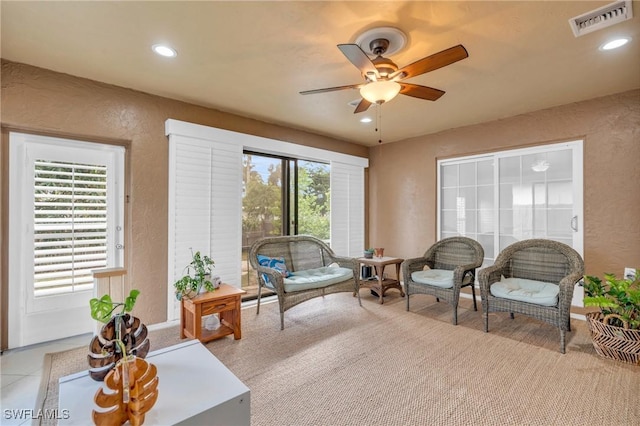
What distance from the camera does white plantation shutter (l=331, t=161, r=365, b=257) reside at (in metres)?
5.05

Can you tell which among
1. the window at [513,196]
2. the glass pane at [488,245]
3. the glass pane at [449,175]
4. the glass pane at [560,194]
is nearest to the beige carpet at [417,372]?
the glass pane at [488,245]

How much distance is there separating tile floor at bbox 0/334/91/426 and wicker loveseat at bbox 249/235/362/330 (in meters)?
1.85

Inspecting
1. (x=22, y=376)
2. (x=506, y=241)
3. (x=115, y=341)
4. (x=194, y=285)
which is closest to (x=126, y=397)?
(x=115, y=341)

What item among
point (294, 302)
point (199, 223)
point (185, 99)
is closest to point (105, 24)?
point (185, 99)

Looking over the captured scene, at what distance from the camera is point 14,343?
104 inches

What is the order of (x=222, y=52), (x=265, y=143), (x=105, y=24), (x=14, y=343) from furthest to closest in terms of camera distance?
(x=265, y=143) → (x=14, y=343) → (x=222, y=52) → (x=105, y=24)

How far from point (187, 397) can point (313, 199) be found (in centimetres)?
380

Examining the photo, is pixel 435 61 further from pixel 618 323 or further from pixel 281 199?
pixel 281 199

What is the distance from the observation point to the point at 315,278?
11.4ft

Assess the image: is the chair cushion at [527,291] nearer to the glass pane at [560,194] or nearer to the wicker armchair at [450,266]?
the wicker armchair at [450,266]

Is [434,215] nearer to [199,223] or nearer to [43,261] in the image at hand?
[199,223]

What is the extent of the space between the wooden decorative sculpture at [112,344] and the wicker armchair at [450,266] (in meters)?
2.99

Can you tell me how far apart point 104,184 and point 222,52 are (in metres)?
1.88

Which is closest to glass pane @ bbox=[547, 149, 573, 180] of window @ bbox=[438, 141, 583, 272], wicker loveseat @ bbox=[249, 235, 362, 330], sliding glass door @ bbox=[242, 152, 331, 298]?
window @ bbox=[438, 141, 583, 272]
